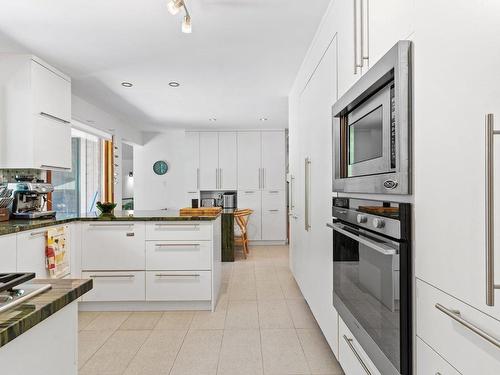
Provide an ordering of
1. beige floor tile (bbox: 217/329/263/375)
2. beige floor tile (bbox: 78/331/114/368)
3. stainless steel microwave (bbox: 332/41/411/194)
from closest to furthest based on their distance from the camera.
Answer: stainless steel microwave (bbox: 332/41/411/194) → beige floor tile (bbox: 217/329/263/375) → beige floor tile (bbox: 78/331/114/368)

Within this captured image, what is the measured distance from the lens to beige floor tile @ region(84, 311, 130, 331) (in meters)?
2.77

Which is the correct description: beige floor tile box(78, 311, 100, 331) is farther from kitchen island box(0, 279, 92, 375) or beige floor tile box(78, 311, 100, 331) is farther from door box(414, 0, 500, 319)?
door box(414, 0, 500, 319)

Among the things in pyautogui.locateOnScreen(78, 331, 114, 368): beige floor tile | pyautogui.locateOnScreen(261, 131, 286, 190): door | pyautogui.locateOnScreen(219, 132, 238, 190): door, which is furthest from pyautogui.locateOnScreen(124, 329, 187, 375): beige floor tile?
pyautogui.locateOnScreen(261, 131, 286, 190): door

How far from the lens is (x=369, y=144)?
59.1 inches

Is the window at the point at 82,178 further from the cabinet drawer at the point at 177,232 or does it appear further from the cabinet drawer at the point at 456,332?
the cabinet drawer at the point at 456,332

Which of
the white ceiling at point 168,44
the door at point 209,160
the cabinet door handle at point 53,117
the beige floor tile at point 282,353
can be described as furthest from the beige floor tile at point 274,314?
the door at point 209,160

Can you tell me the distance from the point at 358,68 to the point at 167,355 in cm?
218

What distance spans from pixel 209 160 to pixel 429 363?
6.08 m

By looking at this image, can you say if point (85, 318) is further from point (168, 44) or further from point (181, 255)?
point (168, 44)

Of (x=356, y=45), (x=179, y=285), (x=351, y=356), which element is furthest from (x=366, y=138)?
(x=179, y=285)

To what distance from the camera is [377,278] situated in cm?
134

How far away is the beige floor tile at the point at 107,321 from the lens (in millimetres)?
2773

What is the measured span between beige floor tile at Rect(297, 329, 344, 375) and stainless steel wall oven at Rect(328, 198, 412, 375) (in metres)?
0.54

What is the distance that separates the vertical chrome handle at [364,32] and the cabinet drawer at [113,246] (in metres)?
2.39
